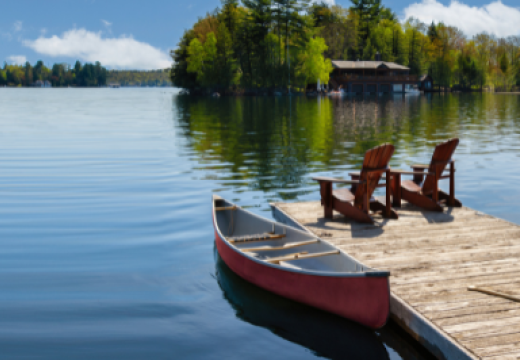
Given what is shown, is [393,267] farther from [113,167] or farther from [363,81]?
[363,81]

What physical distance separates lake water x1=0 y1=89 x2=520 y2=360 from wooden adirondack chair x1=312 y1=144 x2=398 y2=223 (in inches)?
101

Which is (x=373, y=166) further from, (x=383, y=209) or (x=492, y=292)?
(x=492, y=292)

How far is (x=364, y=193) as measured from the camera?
10.4 m

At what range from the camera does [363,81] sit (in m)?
108

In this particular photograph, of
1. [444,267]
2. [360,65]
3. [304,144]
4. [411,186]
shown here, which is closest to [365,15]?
[360,65]

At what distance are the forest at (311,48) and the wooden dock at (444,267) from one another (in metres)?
93.8

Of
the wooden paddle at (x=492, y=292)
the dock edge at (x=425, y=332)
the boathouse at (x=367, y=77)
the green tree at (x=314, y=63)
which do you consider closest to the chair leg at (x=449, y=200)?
the wooden paddle at (x=492, y=292)

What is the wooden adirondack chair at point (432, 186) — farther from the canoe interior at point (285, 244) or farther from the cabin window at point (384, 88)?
the cabin window at point (384, 88)

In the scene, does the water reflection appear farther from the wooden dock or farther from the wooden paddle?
the wooden paddle

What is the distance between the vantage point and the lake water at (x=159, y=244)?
703 centimetres

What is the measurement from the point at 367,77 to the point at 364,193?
332 feet

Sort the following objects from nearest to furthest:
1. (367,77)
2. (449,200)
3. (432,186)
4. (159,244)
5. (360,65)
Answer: (159,244) < (432,186) < (449,200) < (367,77) < (360,65)

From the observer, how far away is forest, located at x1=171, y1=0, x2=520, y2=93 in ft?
341

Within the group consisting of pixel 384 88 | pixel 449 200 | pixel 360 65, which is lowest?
pixel 449 200
